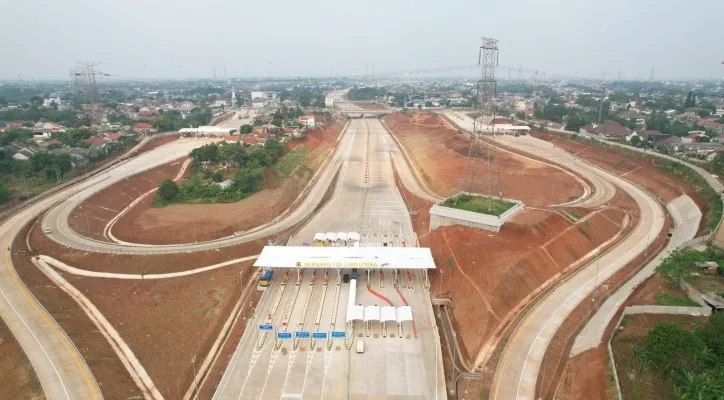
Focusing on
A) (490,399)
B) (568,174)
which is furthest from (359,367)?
(568,174)

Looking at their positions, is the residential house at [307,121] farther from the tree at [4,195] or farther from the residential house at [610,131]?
the residential house at [610,131]

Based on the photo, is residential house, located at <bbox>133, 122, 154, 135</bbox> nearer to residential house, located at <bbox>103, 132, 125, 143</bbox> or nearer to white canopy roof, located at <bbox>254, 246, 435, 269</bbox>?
residential house, located at <bbox>103, 132, 125, 143</bbox>

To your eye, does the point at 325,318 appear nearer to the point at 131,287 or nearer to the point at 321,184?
the point at 131,287

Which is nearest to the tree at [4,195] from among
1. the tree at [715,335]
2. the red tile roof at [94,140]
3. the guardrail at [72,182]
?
the guardrail at [72,182]

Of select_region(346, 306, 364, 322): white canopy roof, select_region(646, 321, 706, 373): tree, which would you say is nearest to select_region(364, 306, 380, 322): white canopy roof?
select_region(346, 306, 364, 322): white canopy roof

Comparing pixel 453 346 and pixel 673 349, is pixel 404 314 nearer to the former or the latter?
pixel 453 346
